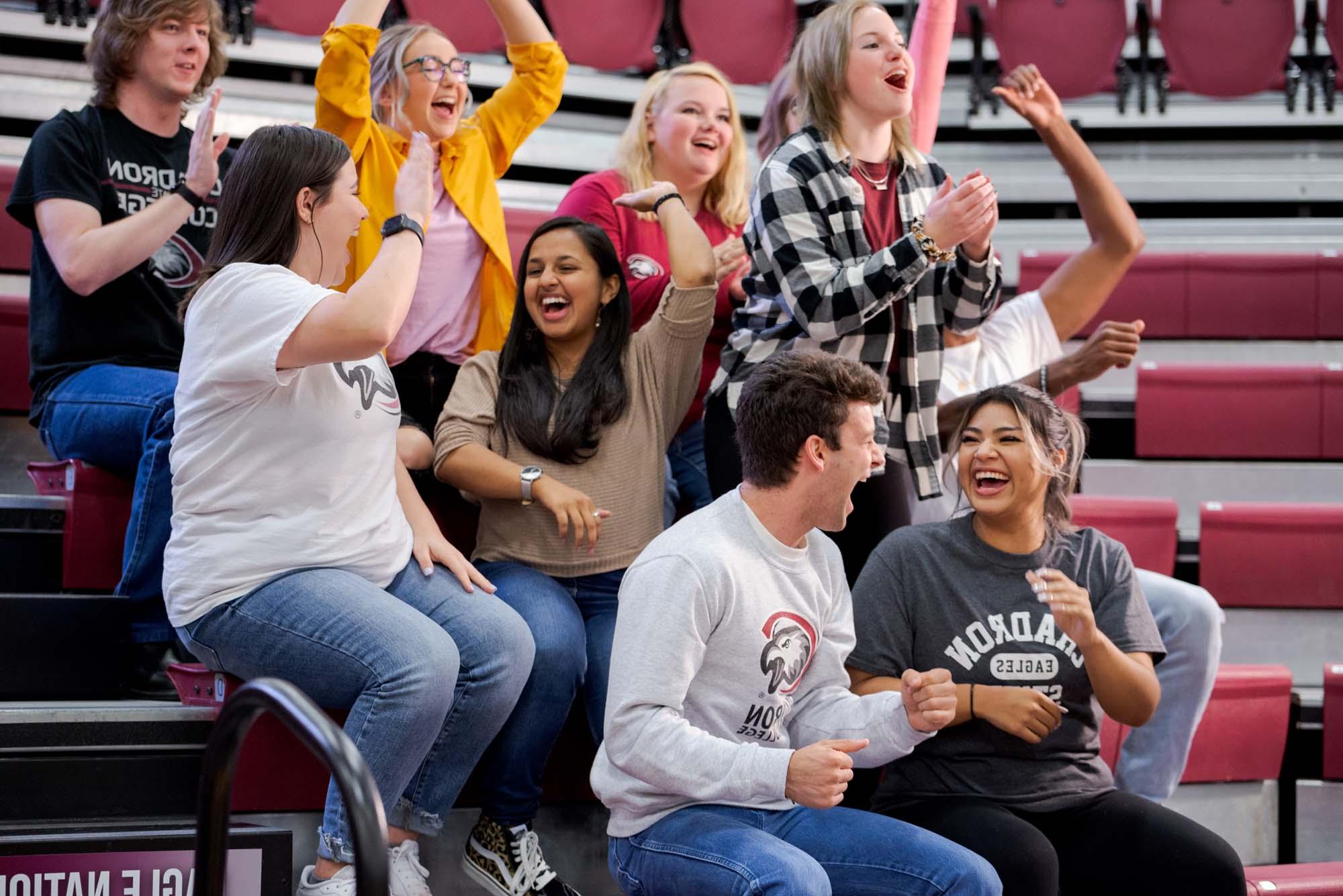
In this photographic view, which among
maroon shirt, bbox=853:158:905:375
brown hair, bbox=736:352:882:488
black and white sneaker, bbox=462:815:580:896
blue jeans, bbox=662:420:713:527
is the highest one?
maroon shirt, bbox=853:158:905:375

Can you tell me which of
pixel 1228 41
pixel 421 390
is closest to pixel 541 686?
pixel 421 390

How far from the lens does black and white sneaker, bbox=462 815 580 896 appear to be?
1.99m

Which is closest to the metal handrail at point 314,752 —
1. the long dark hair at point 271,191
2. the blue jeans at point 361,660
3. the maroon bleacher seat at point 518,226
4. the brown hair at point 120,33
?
the blue jeans at point 361,660

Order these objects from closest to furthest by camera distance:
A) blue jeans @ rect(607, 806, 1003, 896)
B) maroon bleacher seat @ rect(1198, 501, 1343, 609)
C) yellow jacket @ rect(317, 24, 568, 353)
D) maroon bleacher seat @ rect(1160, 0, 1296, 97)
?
blue jeans @ rect(607, 806, 1003, 896) → yellow jacket @ rect(317, 24, 568, 353) → maroon bleacher seat @ rect(1198, 501, 1343, 609) → maroon bleacher seat @ rect(1160, 0, 1296, 97)

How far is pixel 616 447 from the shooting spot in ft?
7.60

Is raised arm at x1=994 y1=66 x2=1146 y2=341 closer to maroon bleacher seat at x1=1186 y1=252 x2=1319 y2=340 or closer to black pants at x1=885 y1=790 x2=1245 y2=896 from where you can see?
black pants at x1=885 y1=790 x2=1245 y2=896

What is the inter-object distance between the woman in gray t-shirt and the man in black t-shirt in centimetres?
114

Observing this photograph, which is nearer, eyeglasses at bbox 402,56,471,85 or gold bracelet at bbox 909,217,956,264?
gold bracelet at bbox 909,217,956,264

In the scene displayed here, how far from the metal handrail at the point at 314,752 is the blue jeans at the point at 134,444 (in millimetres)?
960

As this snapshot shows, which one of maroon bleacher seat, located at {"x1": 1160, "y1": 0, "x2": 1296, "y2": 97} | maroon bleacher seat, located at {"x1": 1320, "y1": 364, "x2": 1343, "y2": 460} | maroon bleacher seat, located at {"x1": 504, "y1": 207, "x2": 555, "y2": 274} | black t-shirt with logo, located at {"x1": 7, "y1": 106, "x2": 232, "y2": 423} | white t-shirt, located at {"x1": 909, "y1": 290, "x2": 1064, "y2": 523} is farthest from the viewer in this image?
maroon bleacher seat, located at {"x1": 1160, "y1": 0, "x2": 1296, "y2": 97}

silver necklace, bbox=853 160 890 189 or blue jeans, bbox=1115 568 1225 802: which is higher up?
silver necklace, bbox=853 160 890 189

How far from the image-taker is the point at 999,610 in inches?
81.0

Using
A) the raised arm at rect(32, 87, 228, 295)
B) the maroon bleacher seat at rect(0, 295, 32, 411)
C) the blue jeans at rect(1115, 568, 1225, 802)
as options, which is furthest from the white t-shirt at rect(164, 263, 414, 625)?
the blue jeans at rect(1115, 568, 1225, 802)

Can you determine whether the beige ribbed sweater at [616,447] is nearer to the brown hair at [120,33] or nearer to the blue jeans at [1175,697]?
the brown hair at [120,33]
